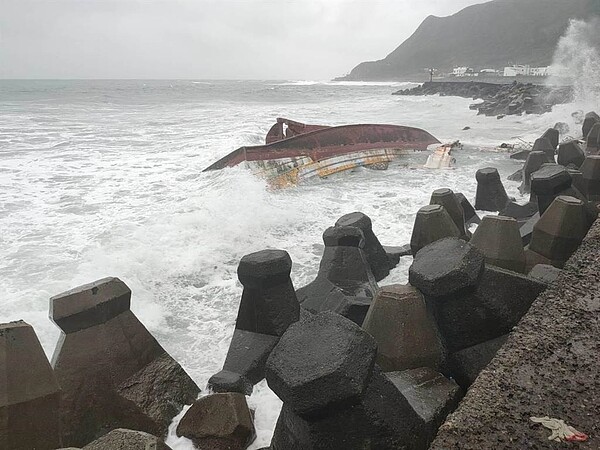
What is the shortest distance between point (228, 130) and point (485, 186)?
40.6 ft

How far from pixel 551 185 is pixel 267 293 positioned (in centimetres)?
357

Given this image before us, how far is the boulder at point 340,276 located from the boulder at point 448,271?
98 centimetres

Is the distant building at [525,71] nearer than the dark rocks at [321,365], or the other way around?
the dark rocks at [321,365]

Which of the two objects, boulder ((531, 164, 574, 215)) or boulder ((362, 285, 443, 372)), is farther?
boulder ((531, 164, 574, 215))

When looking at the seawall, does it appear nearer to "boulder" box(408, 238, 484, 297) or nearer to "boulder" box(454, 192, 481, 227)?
"boulder" box(408, 238, 484, 297)

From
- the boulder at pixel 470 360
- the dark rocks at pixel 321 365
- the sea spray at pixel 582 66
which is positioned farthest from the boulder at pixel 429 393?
the sea spray at pixel 582 66

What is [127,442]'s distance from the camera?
1785mm

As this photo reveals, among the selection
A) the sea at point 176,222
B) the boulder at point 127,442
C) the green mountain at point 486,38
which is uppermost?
the green mountain at point 486,38

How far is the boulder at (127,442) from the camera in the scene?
5.81 ft

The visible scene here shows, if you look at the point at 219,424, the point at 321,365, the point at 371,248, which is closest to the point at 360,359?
the point at 321,365

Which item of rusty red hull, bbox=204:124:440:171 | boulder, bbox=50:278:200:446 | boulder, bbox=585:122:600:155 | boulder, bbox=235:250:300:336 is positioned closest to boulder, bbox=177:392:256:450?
boulder, bbox=50:278:200:446

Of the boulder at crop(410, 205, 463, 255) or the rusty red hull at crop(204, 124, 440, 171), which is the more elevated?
the boulder at crop(410, 205, 463, 255)

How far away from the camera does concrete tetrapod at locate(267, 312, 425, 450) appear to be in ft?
6.02

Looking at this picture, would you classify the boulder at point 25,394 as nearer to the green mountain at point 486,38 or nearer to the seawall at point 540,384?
the seawall at point 540,384
